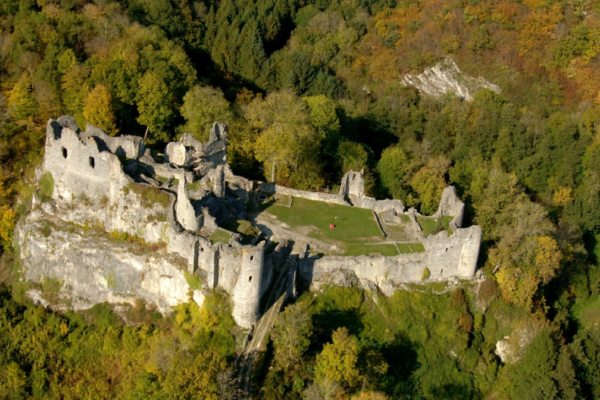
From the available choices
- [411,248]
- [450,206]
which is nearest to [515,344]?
[411,248]

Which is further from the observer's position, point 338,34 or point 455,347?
point 338,34

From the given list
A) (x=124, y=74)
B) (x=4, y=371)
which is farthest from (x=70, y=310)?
(x=124, y=74)

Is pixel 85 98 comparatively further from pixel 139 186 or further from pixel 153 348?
pixel 153 348

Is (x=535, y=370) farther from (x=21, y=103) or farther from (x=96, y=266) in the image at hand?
(x=21, y=103)

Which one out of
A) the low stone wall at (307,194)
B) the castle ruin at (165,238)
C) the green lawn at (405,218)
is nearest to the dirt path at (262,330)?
the castle ruin at (165,238)

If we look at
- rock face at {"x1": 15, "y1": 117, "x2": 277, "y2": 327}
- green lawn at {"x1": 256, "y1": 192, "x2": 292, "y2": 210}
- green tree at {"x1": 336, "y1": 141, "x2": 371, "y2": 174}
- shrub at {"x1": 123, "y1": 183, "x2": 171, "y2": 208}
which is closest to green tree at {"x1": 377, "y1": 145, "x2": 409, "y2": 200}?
green tree at {"x1": 336, "y1": 141, "x2": 371, "y2": 174}

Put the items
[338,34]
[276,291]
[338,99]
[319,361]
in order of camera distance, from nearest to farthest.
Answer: [319,361], [276,291], [338,99], [338,34]
